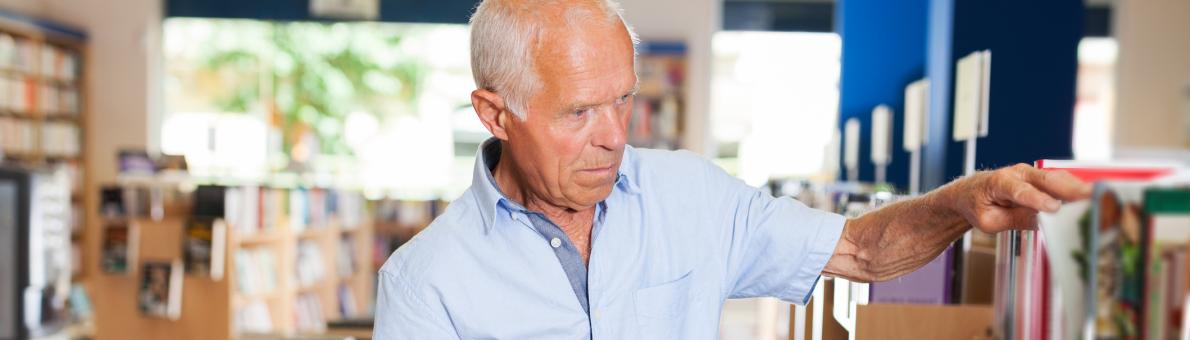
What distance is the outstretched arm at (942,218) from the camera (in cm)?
96

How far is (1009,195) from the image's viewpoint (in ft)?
3.51

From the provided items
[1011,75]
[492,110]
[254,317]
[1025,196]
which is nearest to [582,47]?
[492,110]

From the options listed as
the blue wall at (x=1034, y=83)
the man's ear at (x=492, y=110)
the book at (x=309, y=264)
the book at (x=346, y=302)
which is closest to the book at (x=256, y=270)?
the book at (x=309, y=264)

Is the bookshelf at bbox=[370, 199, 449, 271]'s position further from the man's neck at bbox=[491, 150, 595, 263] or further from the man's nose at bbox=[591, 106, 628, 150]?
the man's nose at bbox=[591, 106, 628, 150]

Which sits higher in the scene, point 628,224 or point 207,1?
point 207,1

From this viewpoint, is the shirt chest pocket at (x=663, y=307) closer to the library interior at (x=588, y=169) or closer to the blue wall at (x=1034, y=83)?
the library interior at (x=588, y=169)

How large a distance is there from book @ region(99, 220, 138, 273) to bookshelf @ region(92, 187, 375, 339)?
3 centimetres

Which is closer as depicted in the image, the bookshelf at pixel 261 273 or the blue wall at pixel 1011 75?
the blue wall at pixel 1011 75

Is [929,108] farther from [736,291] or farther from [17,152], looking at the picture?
[17,152]

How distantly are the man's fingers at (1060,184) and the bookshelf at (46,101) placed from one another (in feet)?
25.6

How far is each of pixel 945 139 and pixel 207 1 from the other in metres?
7.35

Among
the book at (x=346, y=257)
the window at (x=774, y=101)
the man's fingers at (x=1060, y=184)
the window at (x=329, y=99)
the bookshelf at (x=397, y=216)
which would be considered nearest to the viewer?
the man's fingers at (x=1060, y=184)

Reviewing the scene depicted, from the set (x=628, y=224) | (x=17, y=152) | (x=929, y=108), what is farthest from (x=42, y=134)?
(x=628, y=224)

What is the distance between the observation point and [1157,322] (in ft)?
2.39
